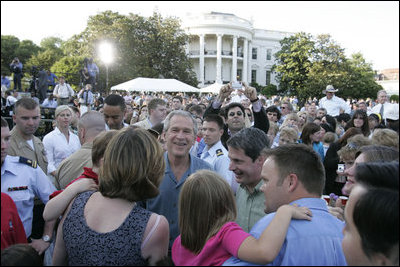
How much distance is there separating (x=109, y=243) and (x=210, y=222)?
572mm

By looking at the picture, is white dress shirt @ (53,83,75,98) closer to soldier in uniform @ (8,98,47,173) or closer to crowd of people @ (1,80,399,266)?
soldier in uniform @ (8,98,47,173)

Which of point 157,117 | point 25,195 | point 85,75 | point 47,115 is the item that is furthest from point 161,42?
point 25,195

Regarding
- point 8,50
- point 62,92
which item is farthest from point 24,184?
point 8,50

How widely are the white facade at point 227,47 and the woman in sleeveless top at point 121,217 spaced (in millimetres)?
56952

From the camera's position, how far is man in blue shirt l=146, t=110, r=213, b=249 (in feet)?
9.11

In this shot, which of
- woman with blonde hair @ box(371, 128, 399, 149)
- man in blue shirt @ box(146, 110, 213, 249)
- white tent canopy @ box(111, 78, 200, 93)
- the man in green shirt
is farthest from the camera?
white tent canopy @ box(111, 78, 200, 93)

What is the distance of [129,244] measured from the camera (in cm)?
176

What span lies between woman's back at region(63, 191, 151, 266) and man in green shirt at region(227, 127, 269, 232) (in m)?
1.07

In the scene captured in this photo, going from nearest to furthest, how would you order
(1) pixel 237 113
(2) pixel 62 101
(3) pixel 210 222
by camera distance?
(3) pixel 210 222, (1) pixel 237 113, (2) pixel 62 101

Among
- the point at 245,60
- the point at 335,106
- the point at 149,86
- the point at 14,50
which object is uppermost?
the point at 245,60

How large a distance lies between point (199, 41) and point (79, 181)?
209 ft

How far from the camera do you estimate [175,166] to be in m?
3.04

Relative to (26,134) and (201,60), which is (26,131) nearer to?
(26,134)

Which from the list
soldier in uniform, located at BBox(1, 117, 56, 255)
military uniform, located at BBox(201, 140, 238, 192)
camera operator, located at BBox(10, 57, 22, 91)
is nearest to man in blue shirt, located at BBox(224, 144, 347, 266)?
military uniform, located at BBox(201, 140, 238, 192)
